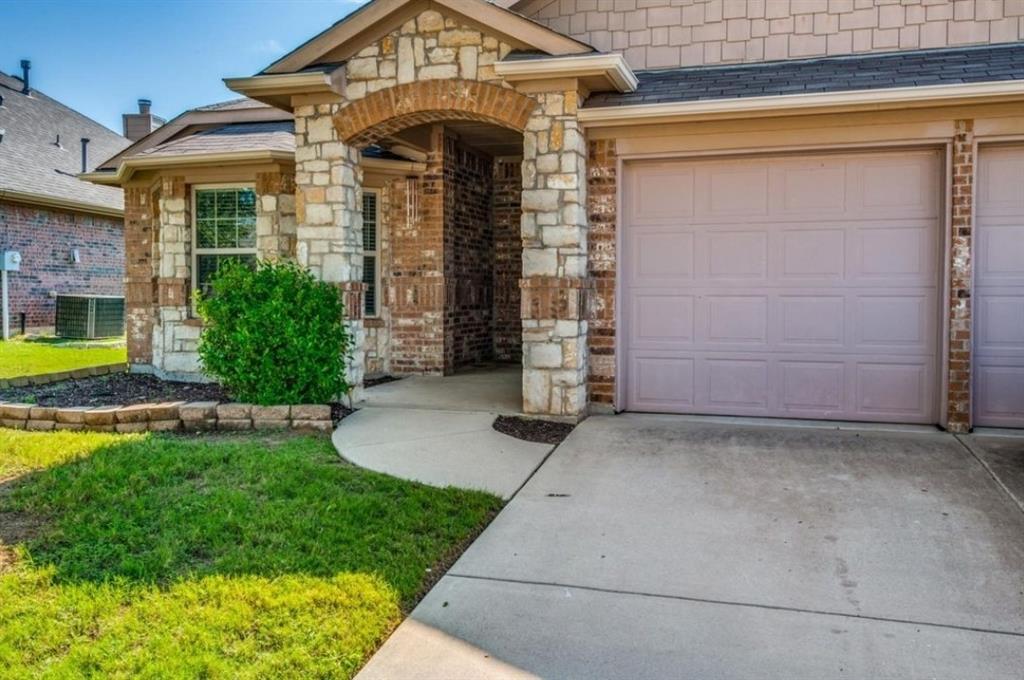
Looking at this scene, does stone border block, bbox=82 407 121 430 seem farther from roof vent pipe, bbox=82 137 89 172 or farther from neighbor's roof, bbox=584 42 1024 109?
roof vent pipe, bbox=82 137 89 172

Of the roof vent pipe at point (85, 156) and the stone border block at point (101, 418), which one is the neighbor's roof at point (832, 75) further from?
the roof vent pipe at point (85, 156)

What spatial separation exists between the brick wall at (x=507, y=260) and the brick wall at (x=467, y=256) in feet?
0.30

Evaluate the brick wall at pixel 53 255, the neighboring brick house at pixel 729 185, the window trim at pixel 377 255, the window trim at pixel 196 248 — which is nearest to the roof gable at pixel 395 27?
the neighboring brick house at pixel 729 185

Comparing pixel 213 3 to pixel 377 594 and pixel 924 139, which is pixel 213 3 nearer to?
pixel 924 139

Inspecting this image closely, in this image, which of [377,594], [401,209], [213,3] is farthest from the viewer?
[213,3]

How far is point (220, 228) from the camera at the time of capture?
10.8 meters

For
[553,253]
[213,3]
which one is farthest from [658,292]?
[213,3]

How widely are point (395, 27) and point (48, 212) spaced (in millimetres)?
13495

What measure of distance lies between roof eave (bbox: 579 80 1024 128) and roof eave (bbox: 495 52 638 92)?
0.29m

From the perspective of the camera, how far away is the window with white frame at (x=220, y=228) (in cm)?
1059

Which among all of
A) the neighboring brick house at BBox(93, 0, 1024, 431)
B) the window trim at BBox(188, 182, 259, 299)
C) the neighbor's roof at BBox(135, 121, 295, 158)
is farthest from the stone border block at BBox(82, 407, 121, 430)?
the neighbor's roof at BBox(135, 121, 295, 158)

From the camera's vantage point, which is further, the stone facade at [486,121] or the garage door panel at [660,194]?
the garage door panel at [660,194]

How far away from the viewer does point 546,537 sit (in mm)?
4570

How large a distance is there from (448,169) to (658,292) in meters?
4.02
